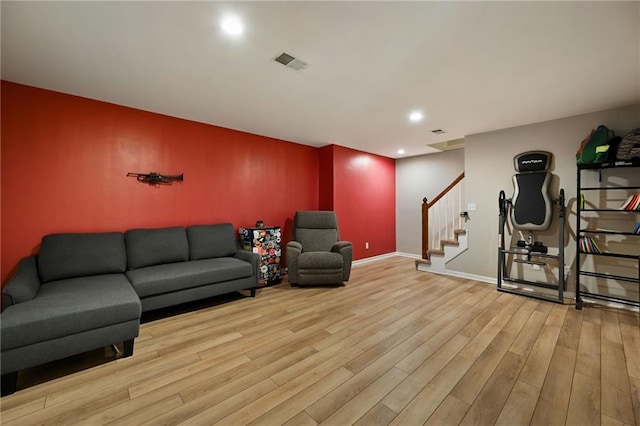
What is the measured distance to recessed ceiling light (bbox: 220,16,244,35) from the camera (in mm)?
1806

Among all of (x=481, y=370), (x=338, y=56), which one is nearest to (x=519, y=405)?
(x=481, y=370)

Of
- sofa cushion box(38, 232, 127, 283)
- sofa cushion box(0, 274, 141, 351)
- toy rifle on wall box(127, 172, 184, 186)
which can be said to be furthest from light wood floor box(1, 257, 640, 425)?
toy rifle on wall box(127, 172, 184, 186)

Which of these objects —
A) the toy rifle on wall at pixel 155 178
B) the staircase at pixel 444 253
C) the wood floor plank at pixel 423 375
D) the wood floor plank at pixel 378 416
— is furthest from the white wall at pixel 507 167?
the toy rifle on wall at pixel 155 178

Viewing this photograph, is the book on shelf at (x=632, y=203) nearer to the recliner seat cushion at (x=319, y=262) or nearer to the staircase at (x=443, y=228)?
the staircase at (x=443, y=228)

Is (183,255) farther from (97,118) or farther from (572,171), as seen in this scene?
(572,171)

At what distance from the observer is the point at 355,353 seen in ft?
7.42

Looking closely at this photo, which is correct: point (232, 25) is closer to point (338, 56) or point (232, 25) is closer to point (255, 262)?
point (338, 56)

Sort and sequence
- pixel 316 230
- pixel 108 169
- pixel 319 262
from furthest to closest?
pixel 316 230
pixel 319 262
pixel 108 169

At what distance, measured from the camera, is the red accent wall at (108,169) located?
2.70 metres

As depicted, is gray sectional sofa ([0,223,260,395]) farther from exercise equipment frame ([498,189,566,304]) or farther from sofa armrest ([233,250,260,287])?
exercise equipment frame ([498,189,566,304])

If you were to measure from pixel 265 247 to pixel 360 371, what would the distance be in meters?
2.53

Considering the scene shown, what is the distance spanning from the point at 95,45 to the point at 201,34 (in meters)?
0.91

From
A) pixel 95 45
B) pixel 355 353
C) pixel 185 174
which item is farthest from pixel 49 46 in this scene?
pixel 355 353

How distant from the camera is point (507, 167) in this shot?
419cm
